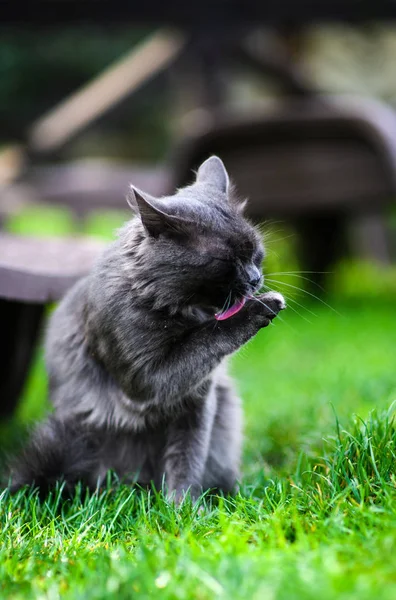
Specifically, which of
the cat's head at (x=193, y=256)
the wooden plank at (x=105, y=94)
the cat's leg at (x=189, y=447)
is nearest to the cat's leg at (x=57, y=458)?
the cat's leg at (x=189, y=447)

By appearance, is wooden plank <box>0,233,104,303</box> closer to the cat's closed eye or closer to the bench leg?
the bench leg

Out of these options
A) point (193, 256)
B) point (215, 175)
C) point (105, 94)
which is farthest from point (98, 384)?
point (105, 94)

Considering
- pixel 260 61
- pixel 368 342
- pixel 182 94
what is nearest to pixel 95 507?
pixel 368 342

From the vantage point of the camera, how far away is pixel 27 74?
13289 mm

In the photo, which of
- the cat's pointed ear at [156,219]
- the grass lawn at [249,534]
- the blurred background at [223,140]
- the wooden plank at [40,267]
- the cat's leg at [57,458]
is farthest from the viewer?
the blurred background at [223,140]

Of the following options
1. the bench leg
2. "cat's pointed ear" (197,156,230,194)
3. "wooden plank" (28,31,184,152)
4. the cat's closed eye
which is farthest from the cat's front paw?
"wooden plank" (28,31,184,152)

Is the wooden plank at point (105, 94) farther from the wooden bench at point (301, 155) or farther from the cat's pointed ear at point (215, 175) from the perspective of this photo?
the cat's pointed ear at point (215, 175)

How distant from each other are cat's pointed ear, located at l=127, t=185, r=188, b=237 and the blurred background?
1.96ft

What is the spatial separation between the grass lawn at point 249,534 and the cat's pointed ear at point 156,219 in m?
0.88

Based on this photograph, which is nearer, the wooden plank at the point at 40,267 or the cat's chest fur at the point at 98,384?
the cat's chest fur at the point at 98,384

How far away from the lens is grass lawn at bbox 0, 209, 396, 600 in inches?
68.4

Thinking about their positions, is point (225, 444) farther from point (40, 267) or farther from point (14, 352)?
point (14, 352)

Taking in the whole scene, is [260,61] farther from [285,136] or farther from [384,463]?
[384,463]

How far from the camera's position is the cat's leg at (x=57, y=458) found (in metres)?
2.96
